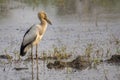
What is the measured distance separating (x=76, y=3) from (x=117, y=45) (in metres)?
10.5

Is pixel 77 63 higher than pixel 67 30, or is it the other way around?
pixel 67 30

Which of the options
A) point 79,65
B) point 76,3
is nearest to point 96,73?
point 79,65

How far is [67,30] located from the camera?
53.8 feet

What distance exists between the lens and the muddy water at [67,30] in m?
10.3

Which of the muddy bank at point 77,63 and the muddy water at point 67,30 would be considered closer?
the muddy water at point 67,30

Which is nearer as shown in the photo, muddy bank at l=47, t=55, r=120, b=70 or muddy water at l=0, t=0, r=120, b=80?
muddy water at l=0, t=0, r=120, b=80

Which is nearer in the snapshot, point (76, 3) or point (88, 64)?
point (88, 64)

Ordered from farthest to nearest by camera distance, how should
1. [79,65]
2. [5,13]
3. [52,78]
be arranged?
1. [5,13]
2. [79,65]
3. [52,78]

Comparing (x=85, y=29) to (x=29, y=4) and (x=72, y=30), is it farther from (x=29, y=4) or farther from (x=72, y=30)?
(x=29, y=4)

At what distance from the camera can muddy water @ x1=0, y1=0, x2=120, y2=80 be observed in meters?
10.3

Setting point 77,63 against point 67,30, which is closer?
point 77,63

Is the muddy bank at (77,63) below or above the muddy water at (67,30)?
below

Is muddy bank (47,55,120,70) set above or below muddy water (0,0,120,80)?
below

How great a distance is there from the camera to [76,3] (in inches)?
919
